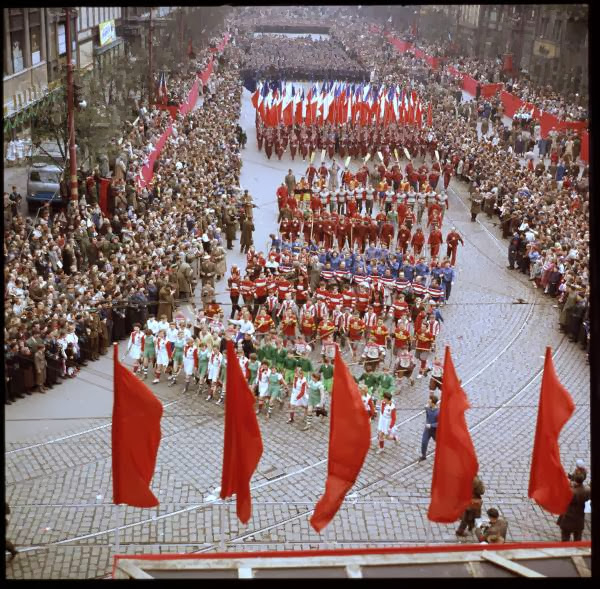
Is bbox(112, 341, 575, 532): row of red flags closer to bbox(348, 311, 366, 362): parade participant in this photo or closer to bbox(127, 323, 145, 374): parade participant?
bbox(127, 323, 145, 374): parade participant

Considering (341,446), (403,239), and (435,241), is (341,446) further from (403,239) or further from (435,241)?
(403,239)

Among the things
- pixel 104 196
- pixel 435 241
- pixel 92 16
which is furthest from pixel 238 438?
pixel 92 16

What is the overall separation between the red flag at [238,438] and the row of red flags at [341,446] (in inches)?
0.5

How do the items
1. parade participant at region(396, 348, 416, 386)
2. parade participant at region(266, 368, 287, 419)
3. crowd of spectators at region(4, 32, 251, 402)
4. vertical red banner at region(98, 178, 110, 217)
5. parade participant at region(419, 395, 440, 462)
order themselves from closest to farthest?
1. parade participant at region(419, 395, 440, 462)
2. parade participant at region(266, 368, 287, 419)
3. crowd of spectators at region(4, 32, 251, 402)
4. parade participant at region(396, 348, 416, 386)
5. vertical red banner at region(98, 178, 110, 217)

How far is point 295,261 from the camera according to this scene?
22219mm

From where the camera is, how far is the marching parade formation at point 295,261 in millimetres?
16547

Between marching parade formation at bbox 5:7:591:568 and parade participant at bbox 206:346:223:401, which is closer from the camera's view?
marching parade formation at bbox 5:7:591:568

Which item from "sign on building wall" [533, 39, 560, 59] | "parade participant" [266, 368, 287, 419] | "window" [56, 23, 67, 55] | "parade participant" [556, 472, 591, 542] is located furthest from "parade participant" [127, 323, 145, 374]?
"sign on building wall" [533, 39, 560, 59]

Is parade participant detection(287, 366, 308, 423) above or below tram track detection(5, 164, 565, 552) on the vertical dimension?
above

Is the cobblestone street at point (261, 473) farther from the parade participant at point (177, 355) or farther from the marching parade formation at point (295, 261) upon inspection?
the marching parade formation at point (295, 261)

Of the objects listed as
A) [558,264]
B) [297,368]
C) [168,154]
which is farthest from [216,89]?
[297,368]

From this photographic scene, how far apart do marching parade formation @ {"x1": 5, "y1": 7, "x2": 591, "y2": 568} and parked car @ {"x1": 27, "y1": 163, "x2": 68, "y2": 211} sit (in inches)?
49.5

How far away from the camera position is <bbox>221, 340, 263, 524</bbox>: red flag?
32.9 feet

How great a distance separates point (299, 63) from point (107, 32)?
21.3m
